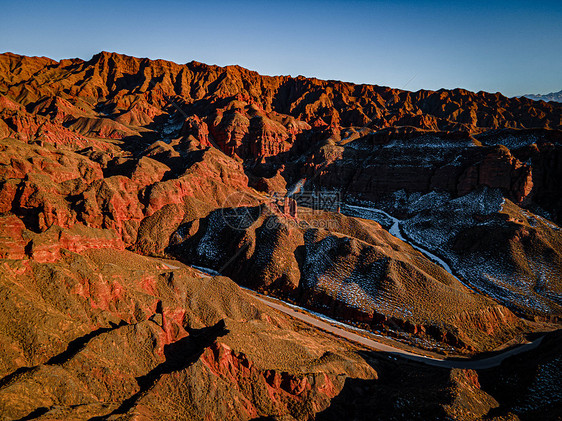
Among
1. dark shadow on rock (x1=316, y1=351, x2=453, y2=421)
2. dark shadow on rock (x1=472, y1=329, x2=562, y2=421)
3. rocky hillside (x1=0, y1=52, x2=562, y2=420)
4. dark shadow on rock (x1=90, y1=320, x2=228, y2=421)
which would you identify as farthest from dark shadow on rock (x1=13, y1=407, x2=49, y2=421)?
dark shadow on rock (x1=472, y1=329, x2=562, y2=421)

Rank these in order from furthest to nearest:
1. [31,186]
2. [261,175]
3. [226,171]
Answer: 1. [261,175]
2. [226,171]
3. [31,186]

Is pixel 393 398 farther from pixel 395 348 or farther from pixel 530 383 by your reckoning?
pixel 530 383

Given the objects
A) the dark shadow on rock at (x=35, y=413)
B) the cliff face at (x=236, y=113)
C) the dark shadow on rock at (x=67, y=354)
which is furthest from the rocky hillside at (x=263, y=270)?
the cliff face at (x=236, y=113)

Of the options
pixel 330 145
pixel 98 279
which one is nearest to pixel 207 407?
pixel 98 279

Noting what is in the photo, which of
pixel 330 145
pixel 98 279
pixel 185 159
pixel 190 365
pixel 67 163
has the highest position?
pixel 330 145

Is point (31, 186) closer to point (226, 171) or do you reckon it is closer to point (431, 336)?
point (226, 171)

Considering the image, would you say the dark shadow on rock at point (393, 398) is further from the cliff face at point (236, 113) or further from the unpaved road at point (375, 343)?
the cliff face at point (236, 113)

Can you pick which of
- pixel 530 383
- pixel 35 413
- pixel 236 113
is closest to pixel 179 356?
pixel 35 413

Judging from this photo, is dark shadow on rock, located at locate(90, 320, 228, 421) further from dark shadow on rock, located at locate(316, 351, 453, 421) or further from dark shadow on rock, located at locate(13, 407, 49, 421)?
dark shadow on rock, located at locate(316, 351, 453, 421)
